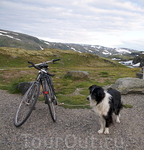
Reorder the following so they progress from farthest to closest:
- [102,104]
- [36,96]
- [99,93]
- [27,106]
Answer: [27,106]
[36,96]
[102,104]
[99,93]

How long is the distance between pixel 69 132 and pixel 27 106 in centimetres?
211

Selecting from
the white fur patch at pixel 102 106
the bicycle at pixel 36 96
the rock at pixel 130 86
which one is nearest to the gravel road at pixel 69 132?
the bicycle at pixel 36 96

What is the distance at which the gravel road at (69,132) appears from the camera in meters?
5.19

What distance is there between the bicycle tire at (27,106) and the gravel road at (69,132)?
30 centimetres

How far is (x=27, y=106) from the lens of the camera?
696cm

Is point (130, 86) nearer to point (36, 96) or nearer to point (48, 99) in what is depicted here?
point (48, 99)

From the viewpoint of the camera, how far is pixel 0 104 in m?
9.46

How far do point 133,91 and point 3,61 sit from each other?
50601mm

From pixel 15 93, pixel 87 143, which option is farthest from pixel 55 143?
pixel 15 93

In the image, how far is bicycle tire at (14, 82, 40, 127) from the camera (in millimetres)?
6301

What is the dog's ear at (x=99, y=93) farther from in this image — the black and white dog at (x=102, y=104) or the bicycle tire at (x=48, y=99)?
the bicycle tire at (x=48, y=99)

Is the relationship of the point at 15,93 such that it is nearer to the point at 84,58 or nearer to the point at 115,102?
the point at 115,102

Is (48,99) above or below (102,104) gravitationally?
below

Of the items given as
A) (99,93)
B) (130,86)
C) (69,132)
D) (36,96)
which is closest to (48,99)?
(36,96)
